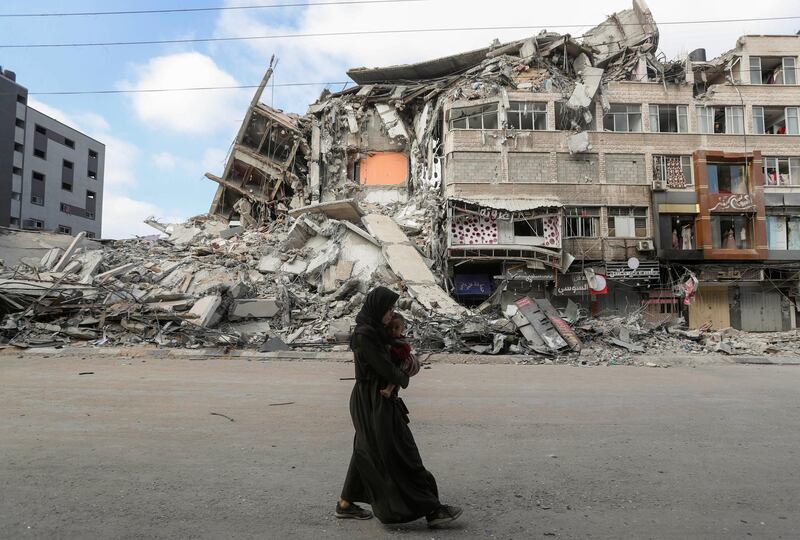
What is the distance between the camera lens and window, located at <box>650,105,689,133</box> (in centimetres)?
2498

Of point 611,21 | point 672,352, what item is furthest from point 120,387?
point 611,21

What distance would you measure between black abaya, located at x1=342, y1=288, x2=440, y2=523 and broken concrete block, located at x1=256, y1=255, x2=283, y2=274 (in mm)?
15356

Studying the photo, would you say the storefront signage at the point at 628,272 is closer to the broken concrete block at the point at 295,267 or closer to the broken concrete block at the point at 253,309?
the broken concrete block at the point at 295,267

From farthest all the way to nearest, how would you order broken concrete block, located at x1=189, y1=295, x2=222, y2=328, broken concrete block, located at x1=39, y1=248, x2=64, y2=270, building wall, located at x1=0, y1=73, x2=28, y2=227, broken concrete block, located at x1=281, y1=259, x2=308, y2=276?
building wall, located at x1=0, y1=73, x2=28, y2=227 → broken concrete block, located at x1=281, y1=259, x2=308, y2=276 → broken concrete block, located at x1=39, y1=248, x2=64, y2=270 → broken concrete block, located at x1=189, y1=295, x2=222, y2=328

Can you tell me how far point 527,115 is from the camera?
78.9ft

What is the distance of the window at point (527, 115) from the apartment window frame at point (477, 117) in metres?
0.71

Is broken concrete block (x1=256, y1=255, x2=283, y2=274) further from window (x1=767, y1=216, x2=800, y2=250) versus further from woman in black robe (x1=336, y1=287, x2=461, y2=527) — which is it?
window (x1=767, y1=216, x2=800, y2=250)

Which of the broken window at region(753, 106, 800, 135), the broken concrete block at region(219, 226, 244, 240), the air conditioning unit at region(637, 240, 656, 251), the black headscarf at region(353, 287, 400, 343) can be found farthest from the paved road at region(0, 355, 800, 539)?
the broken window at region(753, 106, 800, 135)

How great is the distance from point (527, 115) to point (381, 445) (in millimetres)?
23848

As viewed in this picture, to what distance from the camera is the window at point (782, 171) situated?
2520 cm

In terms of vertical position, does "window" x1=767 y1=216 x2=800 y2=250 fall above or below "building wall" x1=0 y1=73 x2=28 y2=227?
below

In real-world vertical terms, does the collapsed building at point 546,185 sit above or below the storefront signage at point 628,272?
above

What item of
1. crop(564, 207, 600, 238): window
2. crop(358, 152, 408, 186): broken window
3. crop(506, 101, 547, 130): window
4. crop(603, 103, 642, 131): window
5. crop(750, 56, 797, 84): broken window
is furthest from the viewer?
crop(358, 152, 408, 186): broken window

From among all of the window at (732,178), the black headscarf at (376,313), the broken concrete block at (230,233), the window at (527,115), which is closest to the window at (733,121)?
the window at (732,178)
